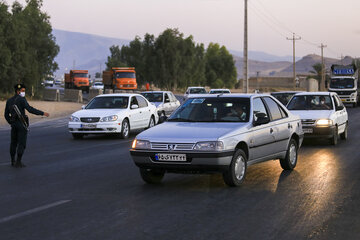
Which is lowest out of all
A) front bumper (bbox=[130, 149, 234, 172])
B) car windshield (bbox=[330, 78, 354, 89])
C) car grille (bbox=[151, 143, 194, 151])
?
front bumper (bbox=[130, 149, 234, 172])

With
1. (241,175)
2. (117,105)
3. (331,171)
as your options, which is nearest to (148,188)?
(241,175)

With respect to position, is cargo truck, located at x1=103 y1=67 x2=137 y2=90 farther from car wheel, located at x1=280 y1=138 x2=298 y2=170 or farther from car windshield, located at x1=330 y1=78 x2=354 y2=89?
car wheel, located at x1=280 y1=138 x2=298 y2=170

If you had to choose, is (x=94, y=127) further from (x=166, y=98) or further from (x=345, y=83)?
(x=345, y=83)

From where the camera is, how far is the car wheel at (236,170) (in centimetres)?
877

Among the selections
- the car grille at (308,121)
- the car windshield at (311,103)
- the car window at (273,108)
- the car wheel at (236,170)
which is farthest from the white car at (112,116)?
the car wheel at (236,170)

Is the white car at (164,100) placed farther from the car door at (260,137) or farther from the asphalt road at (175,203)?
the car door at (260,137)

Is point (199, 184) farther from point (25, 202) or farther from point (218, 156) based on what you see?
point (25, 202)

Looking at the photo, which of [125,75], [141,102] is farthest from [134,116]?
[125,75]

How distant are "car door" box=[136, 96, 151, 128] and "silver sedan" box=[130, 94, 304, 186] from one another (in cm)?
1031

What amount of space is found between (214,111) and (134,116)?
34.5ft

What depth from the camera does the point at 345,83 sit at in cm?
4741

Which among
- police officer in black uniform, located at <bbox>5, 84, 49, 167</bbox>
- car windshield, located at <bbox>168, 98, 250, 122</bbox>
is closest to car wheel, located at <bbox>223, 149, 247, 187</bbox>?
car windshield, located at <bbox>168, 98, 250, 122</bbox>

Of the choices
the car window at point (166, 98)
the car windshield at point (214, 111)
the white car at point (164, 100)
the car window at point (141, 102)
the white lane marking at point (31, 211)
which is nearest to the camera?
the white lane marking at point (31, 211)

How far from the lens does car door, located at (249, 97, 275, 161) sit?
9461 millimetres
